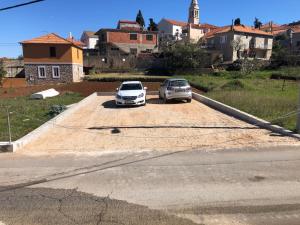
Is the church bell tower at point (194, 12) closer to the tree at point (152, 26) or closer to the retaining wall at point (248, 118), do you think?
the tree at point (152, 26)

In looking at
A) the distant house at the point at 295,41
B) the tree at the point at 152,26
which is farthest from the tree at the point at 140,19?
the distant house at the point at 295,41

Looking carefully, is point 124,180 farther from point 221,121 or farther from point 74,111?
point 74,111

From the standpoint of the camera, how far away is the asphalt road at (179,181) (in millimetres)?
5219

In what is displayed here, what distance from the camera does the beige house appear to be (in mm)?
61844

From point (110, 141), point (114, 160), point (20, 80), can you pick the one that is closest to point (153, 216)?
point (114, 160)

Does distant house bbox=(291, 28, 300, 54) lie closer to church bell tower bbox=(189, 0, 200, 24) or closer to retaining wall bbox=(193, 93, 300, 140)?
church bell tower bbox=(189, 0, 200, 24)

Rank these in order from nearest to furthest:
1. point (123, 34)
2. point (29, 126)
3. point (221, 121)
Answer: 1. point (29, 126)
2. point (221, 121)
3. point (123, 34)

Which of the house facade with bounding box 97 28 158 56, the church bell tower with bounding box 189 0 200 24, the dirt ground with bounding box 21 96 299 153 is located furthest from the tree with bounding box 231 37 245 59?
the dirt ground with bounding box 21 96 299 153

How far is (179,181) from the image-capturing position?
6.59m

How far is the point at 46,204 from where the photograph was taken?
554cm

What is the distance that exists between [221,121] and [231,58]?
50.8 m

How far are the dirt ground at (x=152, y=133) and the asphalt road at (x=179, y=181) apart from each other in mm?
870

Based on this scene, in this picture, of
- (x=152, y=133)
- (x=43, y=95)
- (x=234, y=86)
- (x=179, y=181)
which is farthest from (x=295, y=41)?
(x=179, y=181)

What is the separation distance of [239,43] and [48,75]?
36.4 metres
